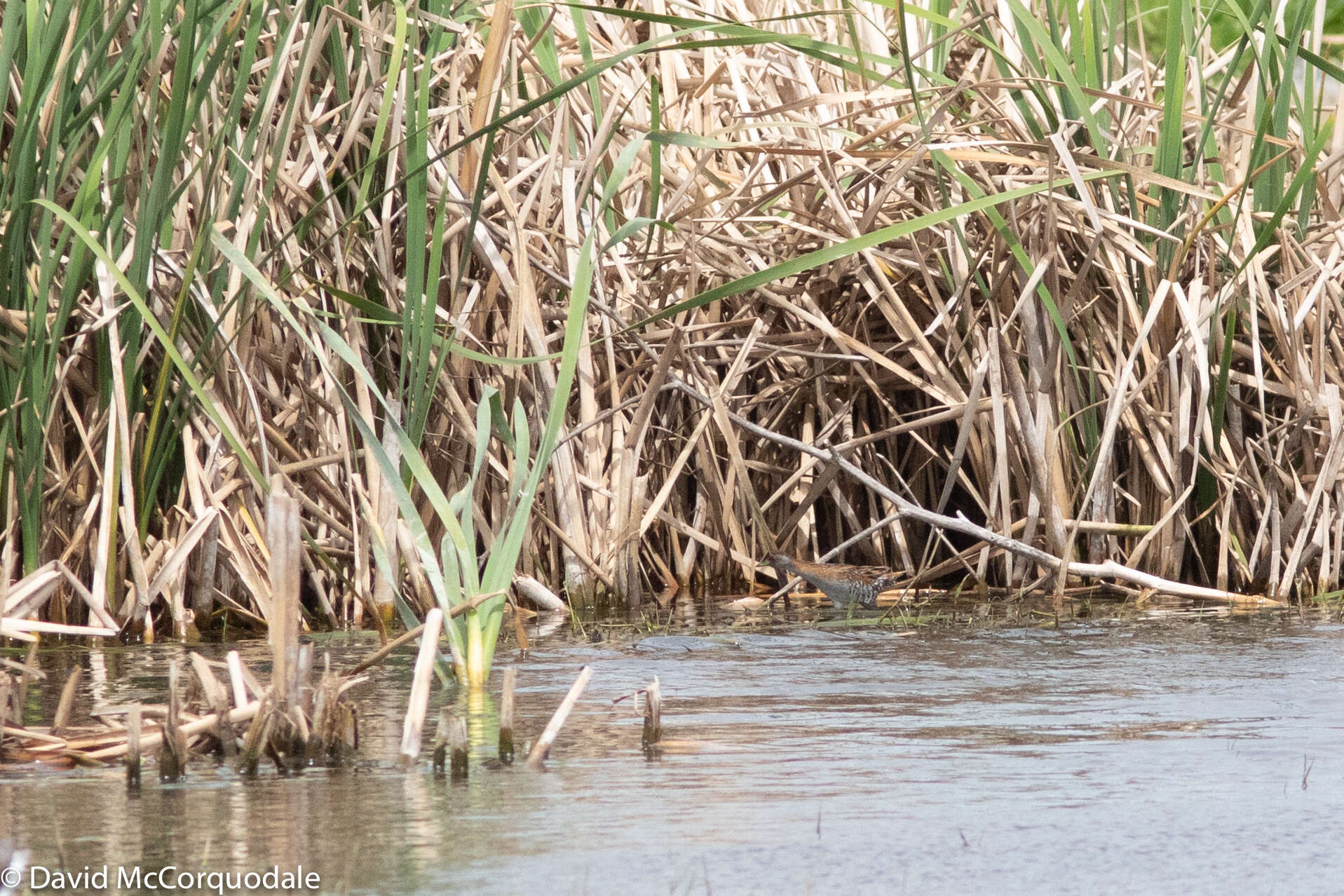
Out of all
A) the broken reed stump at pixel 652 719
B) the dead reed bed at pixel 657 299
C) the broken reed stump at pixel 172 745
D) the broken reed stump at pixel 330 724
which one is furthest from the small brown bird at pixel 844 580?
the broken reed stump at pixel 172 745

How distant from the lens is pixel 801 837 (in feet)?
7.66

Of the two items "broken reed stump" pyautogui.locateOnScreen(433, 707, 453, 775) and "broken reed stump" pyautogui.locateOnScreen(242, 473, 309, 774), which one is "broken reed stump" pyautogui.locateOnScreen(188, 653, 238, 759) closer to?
"broken reed stump" pyautogui.locateOnScreen(242, 473, 309, 774)

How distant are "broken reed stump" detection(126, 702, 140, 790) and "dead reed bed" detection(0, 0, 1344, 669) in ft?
4.12

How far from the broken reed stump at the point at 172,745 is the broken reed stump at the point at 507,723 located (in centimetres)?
46

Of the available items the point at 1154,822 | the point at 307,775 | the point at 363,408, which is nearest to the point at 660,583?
the point at 363,408

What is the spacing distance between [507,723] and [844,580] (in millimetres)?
2335

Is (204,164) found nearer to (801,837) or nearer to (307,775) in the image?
(307,775)

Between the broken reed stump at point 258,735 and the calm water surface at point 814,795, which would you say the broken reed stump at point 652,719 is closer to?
the calm water surface at point 814,795

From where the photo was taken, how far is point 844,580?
4.99 m

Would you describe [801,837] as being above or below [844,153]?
below

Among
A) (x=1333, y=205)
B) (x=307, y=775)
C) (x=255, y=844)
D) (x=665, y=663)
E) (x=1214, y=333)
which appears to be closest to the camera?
(x=255, y=844)

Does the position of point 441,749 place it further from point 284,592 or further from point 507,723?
point 284,592

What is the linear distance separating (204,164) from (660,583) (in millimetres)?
1867

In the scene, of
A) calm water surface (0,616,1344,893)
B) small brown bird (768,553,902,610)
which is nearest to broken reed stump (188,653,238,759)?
calm water surface (0,616,1344,893)
